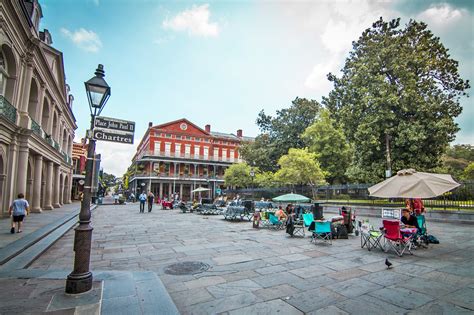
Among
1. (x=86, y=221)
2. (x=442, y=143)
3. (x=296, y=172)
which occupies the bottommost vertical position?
(x=86, y=221)

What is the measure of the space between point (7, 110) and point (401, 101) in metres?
23.6

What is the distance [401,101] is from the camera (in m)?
17.9

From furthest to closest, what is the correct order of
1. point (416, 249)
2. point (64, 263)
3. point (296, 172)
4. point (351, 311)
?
1. point (296, 172)
2. point (416, 249)
3. point (64, 263)
4. point (351, 311)

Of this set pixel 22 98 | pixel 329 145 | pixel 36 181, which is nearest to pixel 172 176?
pixel 329 145

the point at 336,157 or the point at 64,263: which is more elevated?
the point at 336,157

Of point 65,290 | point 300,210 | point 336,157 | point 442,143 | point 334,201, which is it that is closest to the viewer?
point 65,290

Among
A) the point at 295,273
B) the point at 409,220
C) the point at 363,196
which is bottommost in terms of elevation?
the point at 295,273

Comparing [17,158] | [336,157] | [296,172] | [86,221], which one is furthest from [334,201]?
[17,158]

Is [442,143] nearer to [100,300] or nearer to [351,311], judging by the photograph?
[351,311]

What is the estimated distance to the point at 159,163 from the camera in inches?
1972

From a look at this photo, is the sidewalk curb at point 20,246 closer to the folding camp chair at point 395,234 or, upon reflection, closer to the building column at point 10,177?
the building column at point 10,177

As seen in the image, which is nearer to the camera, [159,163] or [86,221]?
[86,221]

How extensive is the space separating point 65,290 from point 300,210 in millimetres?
11352

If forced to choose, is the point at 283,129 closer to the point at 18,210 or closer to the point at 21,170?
the point at 21,170
